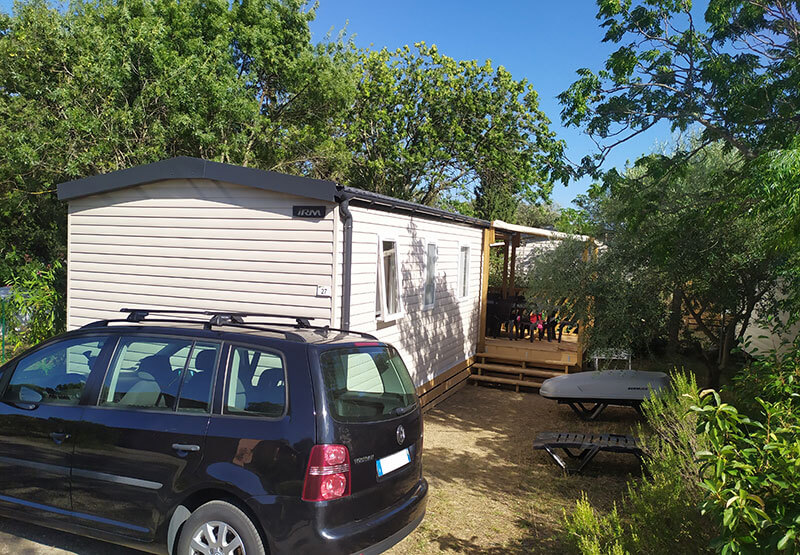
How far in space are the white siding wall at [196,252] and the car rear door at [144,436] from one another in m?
3.07

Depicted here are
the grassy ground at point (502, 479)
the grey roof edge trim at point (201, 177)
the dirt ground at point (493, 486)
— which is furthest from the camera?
the grey roof edge trim at point (201, 177)

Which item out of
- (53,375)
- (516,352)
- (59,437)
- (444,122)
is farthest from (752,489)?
(444,122)

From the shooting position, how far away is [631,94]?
8758mm

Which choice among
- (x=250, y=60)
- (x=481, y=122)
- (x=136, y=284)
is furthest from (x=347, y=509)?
(x=481, y=122)

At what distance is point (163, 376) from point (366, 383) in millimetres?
1394

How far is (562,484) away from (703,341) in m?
6.51

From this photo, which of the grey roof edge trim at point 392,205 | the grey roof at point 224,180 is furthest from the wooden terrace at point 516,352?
the grey roof at point 224,180

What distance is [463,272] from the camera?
12.3 metres

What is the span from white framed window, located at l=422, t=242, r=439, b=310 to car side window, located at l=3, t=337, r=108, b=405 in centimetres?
625

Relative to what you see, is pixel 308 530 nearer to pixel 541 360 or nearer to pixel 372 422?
pixel 372 422

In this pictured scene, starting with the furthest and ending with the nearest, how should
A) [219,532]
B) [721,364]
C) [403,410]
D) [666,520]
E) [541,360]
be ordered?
[541,360], [721,364], [403,410], [666,520], [219,532]

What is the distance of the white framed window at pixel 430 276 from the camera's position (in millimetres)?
9984

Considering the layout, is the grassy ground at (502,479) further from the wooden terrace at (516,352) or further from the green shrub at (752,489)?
the green shrub at (752,489)

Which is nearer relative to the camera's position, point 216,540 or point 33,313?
point 216,540
